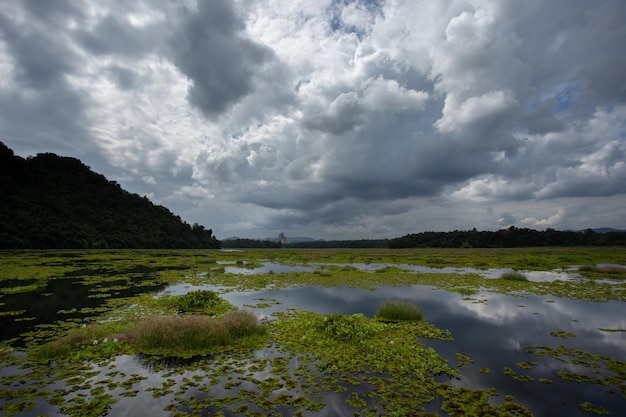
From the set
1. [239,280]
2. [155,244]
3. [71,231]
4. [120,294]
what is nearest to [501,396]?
[120,294]

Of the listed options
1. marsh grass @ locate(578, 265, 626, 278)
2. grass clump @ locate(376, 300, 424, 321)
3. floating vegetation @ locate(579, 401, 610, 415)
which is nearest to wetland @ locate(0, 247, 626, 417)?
floating vegetation @ locate(579, 401, 610, 415)

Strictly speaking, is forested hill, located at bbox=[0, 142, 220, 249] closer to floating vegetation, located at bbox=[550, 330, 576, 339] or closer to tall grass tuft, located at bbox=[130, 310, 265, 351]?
tall grass tuft, located at bbox=[130, 310, 265, 351]

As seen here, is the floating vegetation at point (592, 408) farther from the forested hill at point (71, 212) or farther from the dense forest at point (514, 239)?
the dense forest at point (514, 239)

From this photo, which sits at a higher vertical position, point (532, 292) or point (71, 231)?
point (71, 231)

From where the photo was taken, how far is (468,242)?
132 meters

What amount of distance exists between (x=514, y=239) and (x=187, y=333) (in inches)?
5580

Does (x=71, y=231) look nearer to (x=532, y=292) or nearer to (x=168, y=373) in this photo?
(x=168, y=373)

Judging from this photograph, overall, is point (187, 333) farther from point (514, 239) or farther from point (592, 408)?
point (514, 239)

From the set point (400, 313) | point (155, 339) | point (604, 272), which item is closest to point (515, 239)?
point (604, 272)

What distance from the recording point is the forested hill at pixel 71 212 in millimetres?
84375

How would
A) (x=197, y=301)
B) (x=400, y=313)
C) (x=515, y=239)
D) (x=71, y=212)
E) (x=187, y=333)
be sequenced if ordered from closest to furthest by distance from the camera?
(x=187, y=333), (x=400, y=313), (x=197, y=301), (x=71, y=212), (x=515, y=239)

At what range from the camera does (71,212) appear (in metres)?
105

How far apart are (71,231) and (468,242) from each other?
146 m

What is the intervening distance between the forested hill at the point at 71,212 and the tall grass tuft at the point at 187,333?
90849 millimetres
